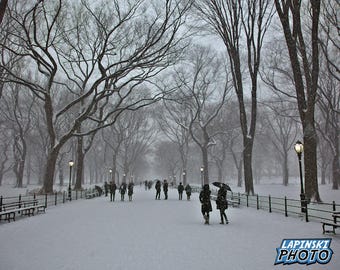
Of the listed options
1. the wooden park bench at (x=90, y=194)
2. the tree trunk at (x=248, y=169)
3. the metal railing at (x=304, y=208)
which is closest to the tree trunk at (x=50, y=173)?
the wooden park bench at (x=90, y=194)

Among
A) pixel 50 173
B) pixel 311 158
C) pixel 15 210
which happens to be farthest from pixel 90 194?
pixel 311 158

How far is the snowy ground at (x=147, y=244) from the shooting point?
591 cm

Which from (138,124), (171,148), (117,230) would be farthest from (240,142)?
(117,230)

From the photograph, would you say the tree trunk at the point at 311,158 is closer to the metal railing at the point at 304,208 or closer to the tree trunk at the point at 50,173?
the metal railing at the point at 304,208

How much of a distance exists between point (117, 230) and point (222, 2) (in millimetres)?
16629

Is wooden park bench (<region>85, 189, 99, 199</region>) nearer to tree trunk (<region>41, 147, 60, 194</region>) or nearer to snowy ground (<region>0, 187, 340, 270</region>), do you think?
tree trunk (<region>41, 147, 60, 194</region>)

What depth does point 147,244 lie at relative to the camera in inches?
301

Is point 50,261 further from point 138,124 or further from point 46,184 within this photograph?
point 138,124

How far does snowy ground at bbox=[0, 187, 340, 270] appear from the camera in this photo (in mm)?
5910

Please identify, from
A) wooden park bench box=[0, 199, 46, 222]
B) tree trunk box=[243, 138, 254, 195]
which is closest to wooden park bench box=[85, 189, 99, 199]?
wooden park bench box=[0, 199, 46, 222]

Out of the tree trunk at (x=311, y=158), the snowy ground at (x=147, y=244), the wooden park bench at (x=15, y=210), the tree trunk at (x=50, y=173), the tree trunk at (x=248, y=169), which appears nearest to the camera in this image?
the snowy ground at (x=147, y=244)

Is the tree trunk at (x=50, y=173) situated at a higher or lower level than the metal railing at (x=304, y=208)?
higher

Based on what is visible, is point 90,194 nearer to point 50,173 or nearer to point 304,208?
point 50,173

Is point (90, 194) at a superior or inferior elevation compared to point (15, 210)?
inferior
